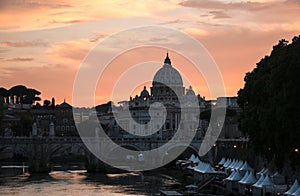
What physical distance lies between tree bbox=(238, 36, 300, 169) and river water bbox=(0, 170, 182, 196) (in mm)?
10349

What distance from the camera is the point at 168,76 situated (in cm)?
18038

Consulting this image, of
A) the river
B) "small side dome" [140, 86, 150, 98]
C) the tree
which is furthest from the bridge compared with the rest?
"small side dome" [140, 86, 150, 98]

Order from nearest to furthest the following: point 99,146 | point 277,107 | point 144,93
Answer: point 277,107, point 99,146, point 144,93

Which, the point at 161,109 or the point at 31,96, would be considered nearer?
the point at 161,109

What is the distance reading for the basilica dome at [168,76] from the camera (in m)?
180

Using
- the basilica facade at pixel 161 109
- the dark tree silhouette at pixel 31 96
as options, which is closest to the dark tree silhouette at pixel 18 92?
the dark tree silhouette at pixel 31 96

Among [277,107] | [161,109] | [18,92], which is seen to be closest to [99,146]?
[277,107]

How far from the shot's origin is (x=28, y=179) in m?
70.2

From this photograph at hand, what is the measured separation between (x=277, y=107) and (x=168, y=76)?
446 ft

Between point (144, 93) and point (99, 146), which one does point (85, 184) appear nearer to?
point (99, 146)

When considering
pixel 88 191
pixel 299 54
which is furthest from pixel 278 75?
pixel 88 191

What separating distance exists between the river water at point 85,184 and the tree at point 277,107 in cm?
1035

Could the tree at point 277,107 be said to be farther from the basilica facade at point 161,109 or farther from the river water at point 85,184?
the basilica facade at point 161,109

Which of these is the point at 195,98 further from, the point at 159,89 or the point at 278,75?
the point at 278,75
